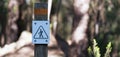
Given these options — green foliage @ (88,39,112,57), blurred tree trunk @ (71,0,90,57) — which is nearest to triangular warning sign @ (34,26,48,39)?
green foliage @ (88,39,112,57)

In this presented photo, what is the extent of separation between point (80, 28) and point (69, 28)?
26cm

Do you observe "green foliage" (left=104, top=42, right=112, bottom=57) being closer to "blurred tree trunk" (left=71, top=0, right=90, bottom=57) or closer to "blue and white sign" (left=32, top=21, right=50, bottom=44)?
"blurred tree trunk" (left=71, top=0, right=90, bottom=57)

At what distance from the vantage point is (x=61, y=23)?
826 centimetres

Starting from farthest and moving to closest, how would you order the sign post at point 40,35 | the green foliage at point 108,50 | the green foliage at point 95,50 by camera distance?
1. the green foliage at point 108,50
2. the green foliage at point 95,50
3. the sign post at point 40,35

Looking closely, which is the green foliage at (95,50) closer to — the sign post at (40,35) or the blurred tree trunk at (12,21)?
the blurred tree trunk at (12,21)

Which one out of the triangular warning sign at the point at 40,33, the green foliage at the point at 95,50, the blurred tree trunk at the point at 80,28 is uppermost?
the triangular warning sign at the point at 40,33

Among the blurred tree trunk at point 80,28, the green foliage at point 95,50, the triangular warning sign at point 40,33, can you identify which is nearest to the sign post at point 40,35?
the triangular warning sign at point 40,33

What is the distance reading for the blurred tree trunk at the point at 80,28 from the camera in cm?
832

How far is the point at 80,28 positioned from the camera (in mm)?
8383

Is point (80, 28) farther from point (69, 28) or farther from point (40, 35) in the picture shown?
point (40, 35)

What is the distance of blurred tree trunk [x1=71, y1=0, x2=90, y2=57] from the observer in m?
8.32

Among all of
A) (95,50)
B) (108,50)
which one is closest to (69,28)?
(95,50)

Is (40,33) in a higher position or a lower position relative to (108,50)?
higher

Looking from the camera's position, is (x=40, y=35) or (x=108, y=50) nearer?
(x=40, y=35)
